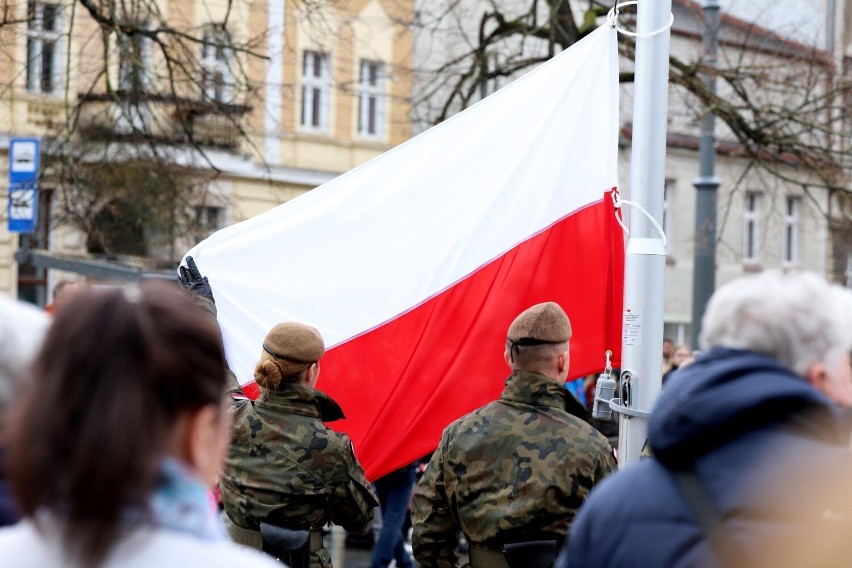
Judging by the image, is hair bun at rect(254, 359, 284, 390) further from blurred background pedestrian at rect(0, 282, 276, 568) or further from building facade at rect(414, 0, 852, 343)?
building facade at rect(414, 0, 852, 343)

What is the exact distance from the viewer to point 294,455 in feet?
16.8

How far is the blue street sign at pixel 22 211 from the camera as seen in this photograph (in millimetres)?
11703

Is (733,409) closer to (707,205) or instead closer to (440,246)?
(440,246)

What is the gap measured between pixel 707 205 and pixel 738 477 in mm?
12778

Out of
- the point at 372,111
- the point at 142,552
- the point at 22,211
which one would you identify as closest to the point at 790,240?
the point at 372,111

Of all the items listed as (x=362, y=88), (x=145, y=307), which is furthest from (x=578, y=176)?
(x=362, y=88)

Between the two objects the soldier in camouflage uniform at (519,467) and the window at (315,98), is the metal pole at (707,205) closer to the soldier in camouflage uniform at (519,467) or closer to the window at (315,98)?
the soldier in camouflage uniform at (519,467)

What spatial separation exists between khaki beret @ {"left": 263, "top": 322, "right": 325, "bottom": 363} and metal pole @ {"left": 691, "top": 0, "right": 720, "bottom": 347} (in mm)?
9084

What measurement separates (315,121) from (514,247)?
75.9 ft

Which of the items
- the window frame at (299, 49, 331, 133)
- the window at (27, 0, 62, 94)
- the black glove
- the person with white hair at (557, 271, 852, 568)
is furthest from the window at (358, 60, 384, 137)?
the person with white hair at (557, 271, 852, 568)

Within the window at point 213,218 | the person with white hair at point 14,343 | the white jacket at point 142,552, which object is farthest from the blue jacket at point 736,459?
the window at point 213,218

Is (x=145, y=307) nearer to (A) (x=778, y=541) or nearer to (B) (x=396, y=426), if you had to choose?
(A) (x=778, y=541)

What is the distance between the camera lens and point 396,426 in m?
5.46

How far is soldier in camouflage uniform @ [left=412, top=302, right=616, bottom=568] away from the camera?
454 cm
